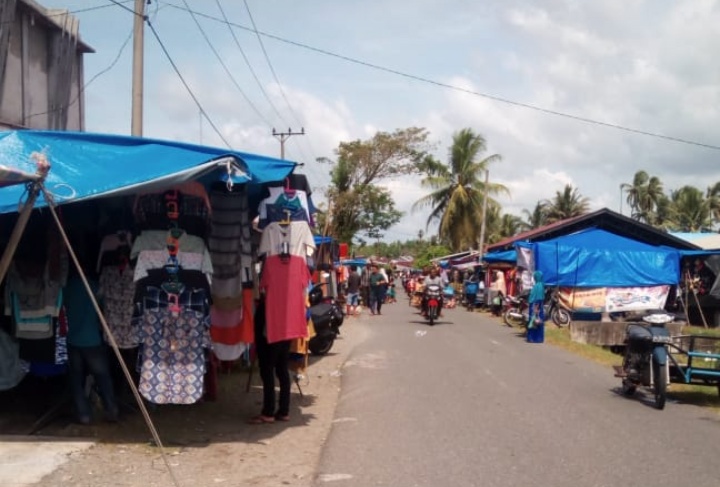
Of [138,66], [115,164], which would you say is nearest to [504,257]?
[138,66]

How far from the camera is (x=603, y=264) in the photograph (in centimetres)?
2334

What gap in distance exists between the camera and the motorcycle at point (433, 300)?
21688mm

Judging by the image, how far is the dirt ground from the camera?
555cm

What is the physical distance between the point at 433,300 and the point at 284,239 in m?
14.8

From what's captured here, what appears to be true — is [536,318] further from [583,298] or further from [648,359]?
[648,359]

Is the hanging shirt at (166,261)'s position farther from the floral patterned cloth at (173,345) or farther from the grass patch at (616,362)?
the grass patch at (616,362)

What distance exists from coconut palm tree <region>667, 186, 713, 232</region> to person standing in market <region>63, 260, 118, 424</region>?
5231 centimetres

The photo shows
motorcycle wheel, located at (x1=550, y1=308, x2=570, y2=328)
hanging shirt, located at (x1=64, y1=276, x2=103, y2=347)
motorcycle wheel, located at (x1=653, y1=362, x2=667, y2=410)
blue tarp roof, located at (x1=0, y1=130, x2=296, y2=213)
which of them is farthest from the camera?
motorcycle wheel, located at (x1=550, y1=308, x2=570, y2=328)

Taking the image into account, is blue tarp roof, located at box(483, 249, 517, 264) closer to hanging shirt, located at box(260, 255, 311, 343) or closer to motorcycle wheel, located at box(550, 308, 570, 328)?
motorcycle wheel, located at box(550, 308, 570, 328)

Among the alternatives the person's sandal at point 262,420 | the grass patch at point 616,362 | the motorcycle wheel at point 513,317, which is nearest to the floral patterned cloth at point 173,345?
the person's sandal at point 262,420

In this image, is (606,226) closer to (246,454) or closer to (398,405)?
(398,405)

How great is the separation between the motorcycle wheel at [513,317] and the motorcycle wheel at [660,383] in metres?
12.6

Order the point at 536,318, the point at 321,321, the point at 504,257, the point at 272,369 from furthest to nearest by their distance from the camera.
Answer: the point at 504,257
the point at 536,318
the point at 321,321
the point at 272,369

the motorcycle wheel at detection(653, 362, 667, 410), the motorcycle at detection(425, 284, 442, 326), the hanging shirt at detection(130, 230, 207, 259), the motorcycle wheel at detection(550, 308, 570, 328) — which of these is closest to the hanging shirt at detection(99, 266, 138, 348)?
the hanging shirt at detection(130, 230, 207, 259)
